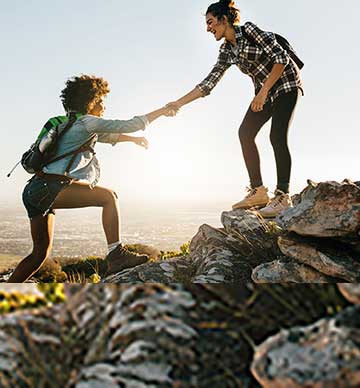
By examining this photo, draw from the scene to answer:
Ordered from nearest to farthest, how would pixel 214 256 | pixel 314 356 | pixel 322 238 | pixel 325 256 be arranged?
pixel 314 356
pixel 325 256
pixel 322 238
pixel 214 256

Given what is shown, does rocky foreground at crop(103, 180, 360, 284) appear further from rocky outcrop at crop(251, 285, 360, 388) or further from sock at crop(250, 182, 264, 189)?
rocky outcrop at crop(251, 285, 360, 388)

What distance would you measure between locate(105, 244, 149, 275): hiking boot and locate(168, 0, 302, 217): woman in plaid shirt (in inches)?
51.8

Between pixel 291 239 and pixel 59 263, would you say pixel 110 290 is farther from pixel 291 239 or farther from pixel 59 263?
pixel 59 263

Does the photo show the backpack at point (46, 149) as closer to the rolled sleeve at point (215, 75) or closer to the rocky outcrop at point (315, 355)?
the rolled sleeve at point (215, 75)

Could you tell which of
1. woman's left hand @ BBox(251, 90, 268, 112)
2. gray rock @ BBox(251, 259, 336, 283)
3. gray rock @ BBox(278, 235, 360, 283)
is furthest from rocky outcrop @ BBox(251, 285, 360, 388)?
woman's left hand @ BBox(251, 90, 268, 112)

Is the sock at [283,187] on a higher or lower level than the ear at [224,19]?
lower

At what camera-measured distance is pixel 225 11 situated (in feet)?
17.0

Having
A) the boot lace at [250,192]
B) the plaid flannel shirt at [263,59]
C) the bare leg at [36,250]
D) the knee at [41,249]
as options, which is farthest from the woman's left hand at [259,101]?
the knee at [41,249]

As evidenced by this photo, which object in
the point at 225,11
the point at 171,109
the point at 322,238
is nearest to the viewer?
the point at 322,238

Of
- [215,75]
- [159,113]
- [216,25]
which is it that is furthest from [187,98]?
[216,25]

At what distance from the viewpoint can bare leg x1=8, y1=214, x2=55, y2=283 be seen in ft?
15.0

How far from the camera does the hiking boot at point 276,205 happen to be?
16.5ft

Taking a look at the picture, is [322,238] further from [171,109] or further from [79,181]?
[171,109]

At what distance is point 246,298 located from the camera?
2129 millimetres
